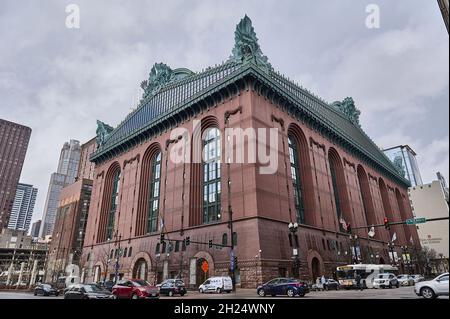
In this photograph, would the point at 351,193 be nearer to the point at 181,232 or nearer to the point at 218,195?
the point at 218,195

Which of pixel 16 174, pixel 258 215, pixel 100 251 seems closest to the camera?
pixel 258 215

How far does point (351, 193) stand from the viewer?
6197cm

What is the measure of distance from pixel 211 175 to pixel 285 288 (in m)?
25.0

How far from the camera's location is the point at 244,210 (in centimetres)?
3800

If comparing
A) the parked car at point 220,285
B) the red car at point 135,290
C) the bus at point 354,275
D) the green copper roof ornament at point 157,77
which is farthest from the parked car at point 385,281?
the green copper roof ornament at point 157,77

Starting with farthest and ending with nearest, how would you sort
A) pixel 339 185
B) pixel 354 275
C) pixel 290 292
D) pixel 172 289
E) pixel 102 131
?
pixel 102 131
pixel 339 185
pixel 354 275
pixel 172 289
pixel 290 292

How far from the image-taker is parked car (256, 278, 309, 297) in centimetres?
2328

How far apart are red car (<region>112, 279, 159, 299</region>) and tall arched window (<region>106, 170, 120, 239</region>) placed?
134ft

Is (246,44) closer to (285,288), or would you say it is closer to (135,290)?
(285,288)

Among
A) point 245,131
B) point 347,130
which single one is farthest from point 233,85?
point 347,130

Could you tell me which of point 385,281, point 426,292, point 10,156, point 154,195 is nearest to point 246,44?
point 154,195

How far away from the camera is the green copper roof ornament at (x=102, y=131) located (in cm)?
7692

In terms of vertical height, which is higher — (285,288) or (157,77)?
(157,77)

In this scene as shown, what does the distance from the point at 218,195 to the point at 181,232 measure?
8032 mm
